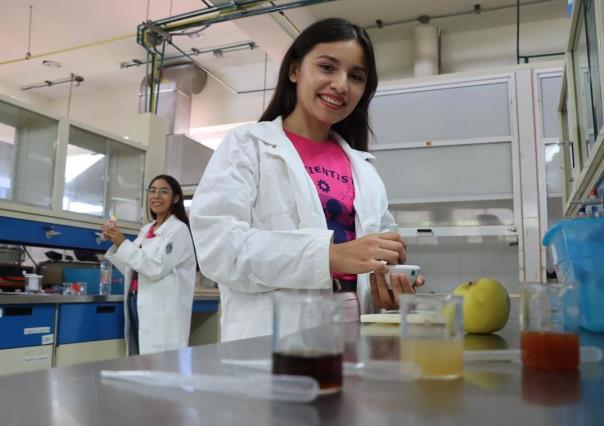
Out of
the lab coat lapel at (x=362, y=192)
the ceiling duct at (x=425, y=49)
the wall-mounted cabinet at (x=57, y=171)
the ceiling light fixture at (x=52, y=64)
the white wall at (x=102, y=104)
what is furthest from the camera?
the white wall at (x=102, y=104)

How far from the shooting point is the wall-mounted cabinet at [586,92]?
113cm

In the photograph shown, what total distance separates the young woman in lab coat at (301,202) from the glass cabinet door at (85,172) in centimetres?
231

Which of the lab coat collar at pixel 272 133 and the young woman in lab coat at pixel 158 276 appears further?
the young woman in lab coat at pixel 158 276

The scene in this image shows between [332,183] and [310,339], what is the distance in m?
0.82

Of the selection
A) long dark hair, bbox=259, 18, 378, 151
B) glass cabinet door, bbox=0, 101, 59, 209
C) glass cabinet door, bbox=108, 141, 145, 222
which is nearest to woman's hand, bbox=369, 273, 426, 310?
long dark hair, bbox=259, 18, 378, 151

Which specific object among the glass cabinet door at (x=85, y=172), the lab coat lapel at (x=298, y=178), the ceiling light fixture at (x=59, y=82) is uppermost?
the ceiling light fixture at (x=59, y=82)

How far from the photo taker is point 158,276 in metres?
2.75

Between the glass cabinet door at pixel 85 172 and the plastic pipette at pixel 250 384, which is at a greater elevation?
the glass cabinet door at pixel 85 172

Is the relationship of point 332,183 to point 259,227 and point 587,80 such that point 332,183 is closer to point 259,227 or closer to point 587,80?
point 259,227

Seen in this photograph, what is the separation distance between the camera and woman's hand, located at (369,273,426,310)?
97cm

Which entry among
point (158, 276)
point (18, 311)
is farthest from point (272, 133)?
point (158, 276)

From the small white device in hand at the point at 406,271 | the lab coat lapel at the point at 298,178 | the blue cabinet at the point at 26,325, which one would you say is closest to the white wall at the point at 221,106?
the blue cabinet at the point at 26,325

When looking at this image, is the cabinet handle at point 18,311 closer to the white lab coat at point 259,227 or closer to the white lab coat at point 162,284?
the white lab coat at point 162,284

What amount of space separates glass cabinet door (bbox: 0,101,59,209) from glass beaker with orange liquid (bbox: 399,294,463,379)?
281 centimetres
